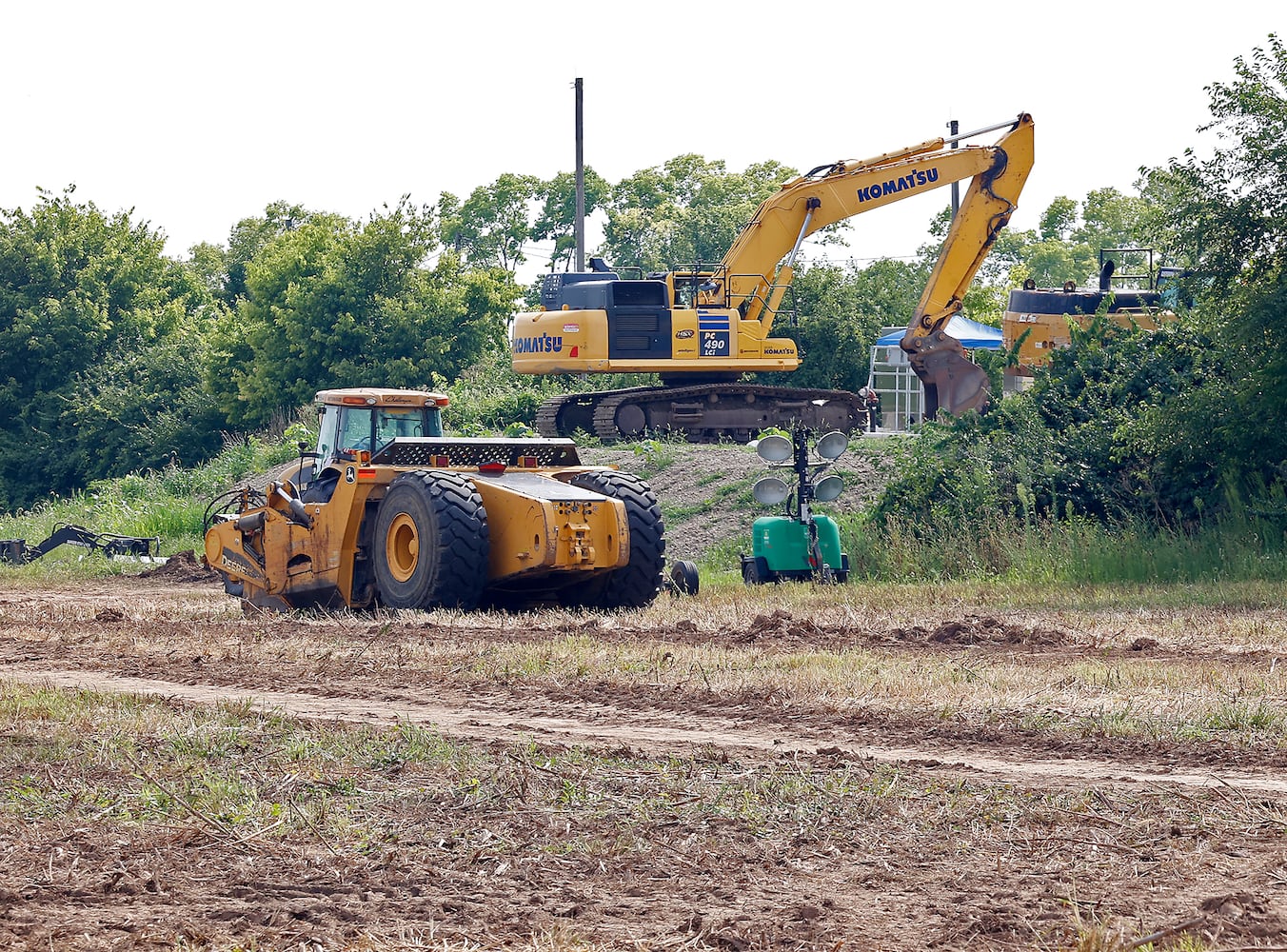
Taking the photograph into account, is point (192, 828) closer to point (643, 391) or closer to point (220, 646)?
point (220, 646)

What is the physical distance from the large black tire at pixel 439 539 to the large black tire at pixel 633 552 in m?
1.29

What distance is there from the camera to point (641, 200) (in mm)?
99438

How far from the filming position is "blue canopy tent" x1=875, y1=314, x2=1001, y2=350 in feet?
131

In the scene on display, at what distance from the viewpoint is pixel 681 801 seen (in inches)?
282

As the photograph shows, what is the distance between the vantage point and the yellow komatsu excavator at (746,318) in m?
26.5

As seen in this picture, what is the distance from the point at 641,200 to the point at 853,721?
9203cm

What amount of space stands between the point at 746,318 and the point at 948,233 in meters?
4.70

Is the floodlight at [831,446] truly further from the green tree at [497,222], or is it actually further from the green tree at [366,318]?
the green tree at [497,222]

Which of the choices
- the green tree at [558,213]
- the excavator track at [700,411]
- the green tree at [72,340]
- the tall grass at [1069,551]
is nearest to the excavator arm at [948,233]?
the excavator track at [700,411]

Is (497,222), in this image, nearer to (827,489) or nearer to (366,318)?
(366,318)

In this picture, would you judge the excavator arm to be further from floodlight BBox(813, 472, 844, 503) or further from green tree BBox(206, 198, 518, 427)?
green tree BBox(206, 198, 518, 427)

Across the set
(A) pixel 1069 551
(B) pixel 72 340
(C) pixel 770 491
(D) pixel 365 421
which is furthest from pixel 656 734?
(B) pixel 72 340

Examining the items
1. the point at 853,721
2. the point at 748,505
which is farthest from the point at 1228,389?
the point at 853,721

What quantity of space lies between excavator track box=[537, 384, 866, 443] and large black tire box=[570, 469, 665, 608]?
1349 centimetres
